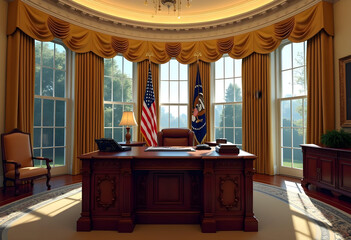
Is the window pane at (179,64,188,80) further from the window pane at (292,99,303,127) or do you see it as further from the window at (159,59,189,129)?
the window pane at (292,99,303,127)

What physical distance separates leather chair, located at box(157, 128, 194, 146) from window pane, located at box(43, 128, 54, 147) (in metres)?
2.58

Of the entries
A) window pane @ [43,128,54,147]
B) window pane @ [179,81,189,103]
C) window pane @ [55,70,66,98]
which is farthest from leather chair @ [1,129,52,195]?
window pane @ [179,81,189,103]

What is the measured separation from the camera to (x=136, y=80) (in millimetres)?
6109

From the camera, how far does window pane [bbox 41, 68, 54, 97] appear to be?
16.1 ft

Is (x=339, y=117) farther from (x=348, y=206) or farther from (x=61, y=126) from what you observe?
(x=61, y=126)

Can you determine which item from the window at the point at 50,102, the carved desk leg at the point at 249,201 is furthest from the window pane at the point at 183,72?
the carved desk leg at the point at 249,201

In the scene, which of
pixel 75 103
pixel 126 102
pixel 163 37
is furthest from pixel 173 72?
pixel 75 103

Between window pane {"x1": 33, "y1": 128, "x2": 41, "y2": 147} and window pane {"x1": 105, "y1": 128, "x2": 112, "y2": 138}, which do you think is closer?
window pane {"x1": 33, "y1": 128, "x2": 41, "y2": 147}

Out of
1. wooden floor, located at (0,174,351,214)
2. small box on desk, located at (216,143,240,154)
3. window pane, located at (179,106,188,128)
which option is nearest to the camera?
small box on desk, located at (216,143,240,154)

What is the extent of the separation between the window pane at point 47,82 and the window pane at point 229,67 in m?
4.31

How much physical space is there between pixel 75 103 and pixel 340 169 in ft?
17.3

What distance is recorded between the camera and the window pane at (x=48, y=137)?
16.1 ft

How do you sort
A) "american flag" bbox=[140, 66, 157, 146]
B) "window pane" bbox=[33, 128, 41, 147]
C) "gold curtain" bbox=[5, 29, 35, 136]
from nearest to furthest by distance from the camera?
"gold curtain" bbox=[5, 29, 35, 136] → "window pane" bbox=[33, 128, 41, 147] → "american flag" bbox=[140, 66, 157, 146]

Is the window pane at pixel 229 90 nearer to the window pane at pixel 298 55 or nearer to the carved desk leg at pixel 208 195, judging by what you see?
the window pane at pixel 298 55
